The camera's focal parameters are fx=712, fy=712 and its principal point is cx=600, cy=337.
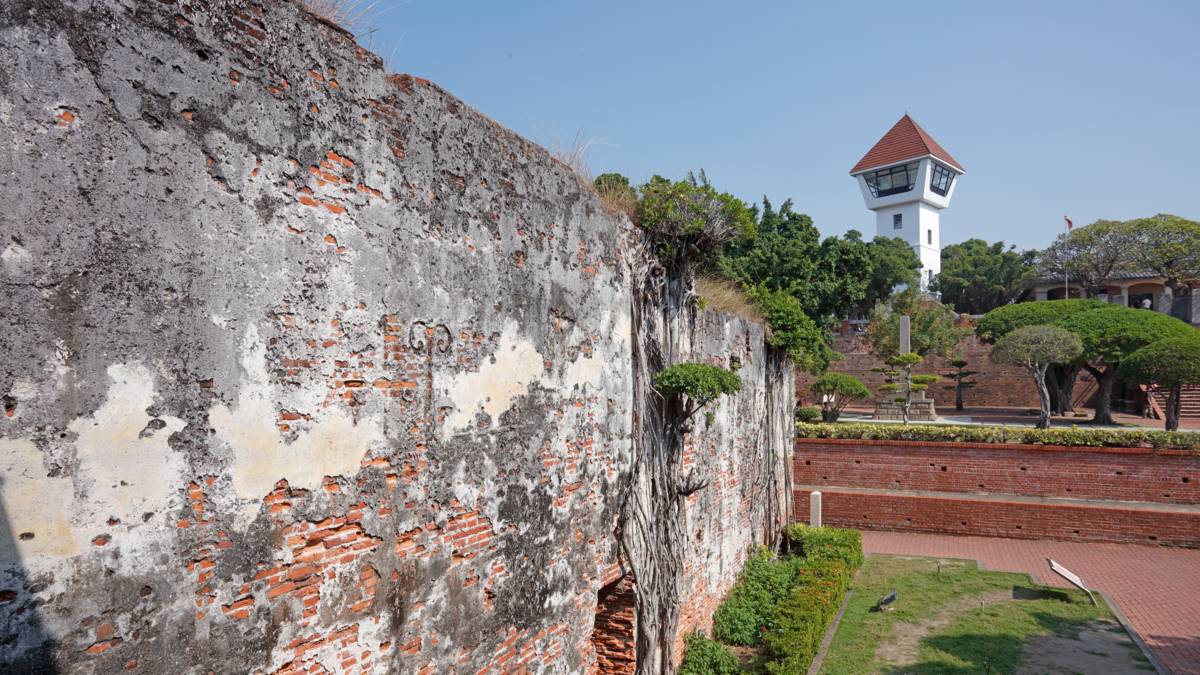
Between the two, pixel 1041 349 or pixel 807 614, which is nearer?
pixel 807 614

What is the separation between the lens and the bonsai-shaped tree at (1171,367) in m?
19.5

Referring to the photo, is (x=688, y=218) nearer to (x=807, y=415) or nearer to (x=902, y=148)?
(x=807, y=415)

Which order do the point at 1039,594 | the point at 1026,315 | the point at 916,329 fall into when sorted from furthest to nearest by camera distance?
the point at 916,329 → the point at 1026,315 → the point at 1039,594

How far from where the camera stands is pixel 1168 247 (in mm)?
34625

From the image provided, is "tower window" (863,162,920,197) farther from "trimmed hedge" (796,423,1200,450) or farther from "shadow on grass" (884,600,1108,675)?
"shadow on grass" (884,600,1108,675)

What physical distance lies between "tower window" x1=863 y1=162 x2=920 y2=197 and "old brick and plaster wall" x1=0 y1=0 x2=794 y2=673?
50885 millimetres

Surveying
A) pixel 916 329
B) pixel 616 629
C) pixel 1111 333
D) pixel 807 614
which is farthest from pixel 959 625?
pixel 916 329

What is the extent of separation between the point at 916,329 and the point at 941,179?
23949mm

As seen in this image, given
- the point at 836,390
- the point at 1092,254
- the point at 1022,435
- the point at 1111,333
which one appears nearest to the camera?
the point at 1022,435

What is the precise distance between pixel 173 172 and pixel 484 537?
2583 mm

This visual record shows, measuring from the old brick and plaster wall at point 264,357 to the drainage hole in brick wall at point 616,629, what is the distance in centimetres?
116

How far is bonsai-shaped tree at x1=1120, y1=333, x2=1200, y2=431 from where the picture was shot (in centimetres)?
1948

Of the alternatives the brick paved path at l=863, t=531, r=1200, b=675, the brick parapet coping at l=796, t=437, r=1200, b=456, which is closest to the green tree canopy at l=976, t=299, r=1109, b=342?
the brick parapet coping at l=796, t=437, r=1200, b=456

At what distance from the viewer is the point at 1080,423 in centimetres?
2614
